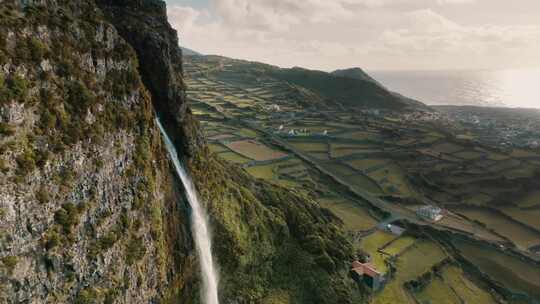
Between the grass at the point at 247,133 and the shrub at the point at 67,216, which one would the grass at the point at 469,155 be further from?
the shrub at the point at 67,216

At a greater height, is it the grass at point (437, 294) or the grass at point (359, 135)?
the grass at point (359, 135)

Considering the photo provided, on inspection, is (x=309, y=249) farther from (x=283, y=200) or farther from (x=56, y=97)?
(x=56, y=97)

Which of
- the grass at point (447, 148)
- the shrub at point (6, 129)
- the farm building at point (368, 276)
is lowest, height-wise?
the farm building at point (368, 276)

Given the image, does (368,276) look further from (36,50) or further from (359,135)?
(359,135)

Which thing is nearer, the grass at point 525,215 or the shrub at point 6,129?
the shrub at point 6,129

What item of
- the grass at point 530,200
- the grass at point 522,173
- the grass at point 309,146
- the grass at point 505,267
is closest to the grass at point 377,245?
the grass at point 505,267

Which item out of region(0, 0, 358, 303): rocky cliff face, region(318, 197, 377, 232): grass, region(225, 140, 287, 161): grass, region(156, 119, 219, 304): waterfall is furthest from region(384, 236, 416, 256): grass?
region(225, 140, 287, 161): grass

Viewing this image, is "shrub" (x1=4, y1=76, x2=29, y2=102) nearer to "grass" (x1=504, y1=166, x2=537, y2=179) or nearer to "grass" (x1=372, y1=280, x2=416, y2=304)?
"grass" (x1=372, y1=280, x2=416, y2=304)
